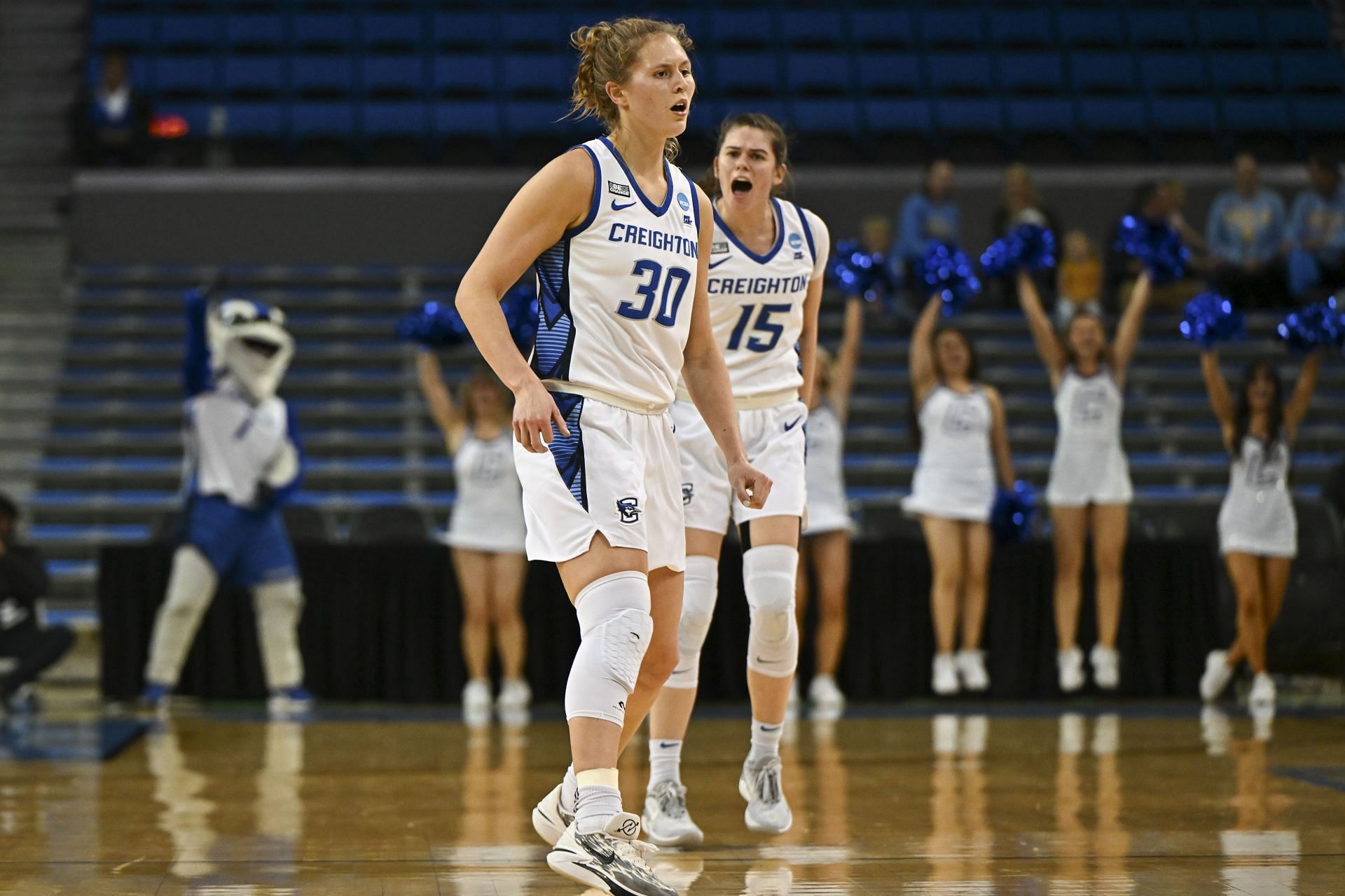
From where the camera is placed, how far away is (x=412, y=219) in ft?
49.6

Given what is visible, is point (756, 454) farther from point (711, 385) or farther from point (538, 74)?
point (538, 74)

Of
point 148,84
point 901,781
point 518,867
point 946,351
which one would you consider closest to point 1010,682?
point 946,351

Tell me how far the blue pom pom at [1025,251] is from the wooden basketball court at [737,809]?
2635 millimetres

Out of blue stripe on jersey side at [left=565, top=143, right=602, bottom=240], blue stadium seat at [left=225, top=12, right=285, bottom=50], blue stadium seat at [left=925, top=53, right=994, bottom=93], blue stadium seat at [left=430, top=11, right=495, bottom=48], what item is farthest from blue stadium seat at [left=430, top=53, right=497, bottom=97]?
blue stripe on jersey side at [left=565, top=143, right=602, bottom=240]

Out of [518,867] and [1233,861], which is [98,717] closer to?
[518,867]

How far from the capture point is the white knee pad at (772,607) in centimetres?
457

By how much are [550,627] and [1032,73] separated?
9.10 meters

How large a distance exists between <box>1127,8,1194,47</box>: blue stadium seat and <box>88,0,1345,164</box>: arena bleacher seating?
0.02 meters

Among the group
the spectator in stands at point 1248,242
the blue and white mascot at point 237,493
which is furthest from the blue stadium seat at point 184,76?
the spectator in stands at point 1248,242

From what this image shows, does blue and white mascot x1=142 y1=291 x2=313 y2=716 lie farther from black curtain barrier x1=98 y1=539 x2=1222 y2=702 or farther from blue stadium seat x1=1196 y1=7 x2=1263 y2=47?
blue stadium seat x1=1196 y1=7 x2=1263 y2=47

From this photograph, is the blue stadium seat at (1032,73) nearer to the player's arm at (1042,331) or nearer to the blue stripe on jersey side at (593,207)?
the player's arm at (1042,331)

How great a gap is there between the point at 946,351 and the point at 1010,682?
70.5 inches

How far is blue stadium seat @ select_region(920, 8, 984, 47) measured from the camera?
52.8 feet

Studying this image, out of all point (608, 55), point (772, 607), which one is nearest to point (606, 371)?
point (608, 55)
